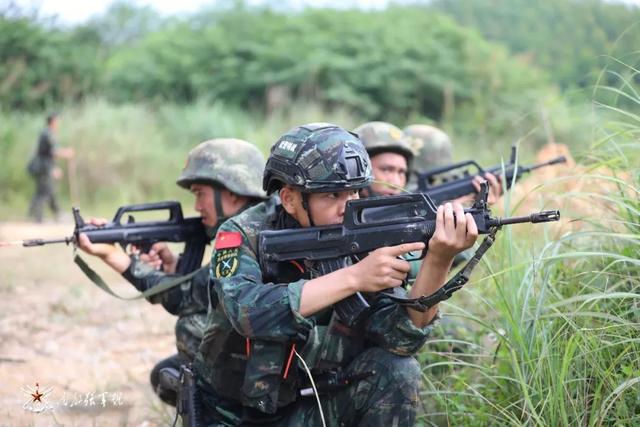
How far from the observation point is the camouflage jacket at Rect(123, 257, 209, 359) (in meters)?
4.29

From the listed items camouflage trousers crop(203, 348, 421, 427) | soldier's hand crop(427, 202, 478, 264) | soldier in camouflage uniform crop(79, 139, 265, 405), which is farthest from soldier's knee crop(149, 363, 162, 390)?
soldier's hand crop(427, 202, 478, 264)

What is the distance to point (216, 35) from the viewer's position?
64.5 ft

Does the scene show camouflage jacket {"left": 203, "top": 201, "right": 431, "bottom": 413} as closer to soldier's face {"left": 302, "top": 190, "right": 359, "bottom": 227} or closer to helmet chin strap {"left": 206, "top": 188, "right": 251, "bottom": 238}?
soldier's face {"left": 302, "top": 190, "right": 359, "bottom": 227}

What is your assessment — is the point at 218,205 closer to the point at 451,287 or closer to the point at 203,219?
the point at 203,219

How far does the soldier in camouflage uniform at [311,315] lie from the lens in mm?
3018

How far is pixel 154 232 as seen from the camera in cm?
473

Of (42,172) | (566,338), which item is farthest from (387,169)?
Result: (42,172)

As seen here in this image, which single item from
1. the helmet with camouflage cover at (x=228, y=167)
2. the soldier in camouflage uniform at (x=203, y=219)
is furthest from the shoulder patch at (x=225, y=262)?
the helmet with camouflage cover at (x=228, y=167)

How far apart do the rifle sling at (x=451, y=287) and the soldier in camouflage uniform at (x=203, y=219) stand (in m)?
1.48

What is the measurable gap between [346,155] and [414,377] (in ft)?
2.95

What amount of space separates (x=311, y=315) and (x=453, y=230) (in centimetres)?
62

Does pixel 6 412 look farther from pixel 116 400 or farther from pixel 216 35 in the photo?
pixel 216 35

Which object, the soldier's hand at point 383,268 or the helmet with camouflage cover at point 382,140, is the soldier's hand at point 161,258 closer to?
the helmet with camouflage cover at point 382,140

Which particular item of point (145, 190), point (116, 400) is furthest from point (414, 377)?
point (145, 190)
